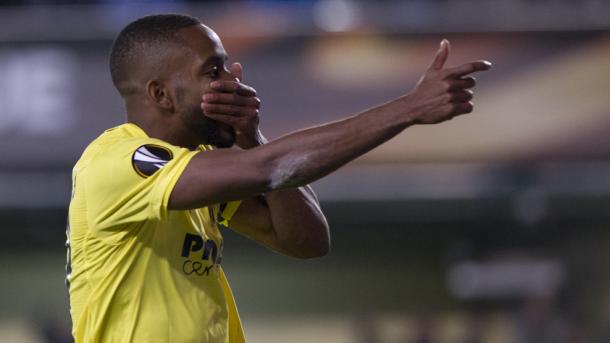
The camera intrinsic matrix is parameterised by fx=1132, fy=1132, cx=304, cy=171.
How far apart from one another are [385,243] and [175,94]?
7.27 meters

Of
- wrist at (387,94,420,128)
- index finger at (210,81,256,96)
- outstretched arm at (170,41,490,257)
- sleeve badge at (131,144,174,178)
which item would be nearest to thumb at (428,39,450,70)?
outstretched arm at (170,41,490,257)

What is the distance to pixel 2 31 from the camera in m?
8.80

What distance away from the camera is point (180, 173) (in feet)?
10.3

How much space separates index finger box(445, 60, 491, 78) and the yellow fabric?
0.77 m

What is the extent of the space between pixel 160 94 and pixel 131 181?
1.26ft

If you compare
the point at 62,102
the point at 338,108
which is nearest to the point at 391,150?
the point at 338,108

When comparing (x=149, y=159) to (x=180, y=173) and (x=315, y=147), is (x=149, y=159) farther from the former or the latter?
(x=315, y=147)

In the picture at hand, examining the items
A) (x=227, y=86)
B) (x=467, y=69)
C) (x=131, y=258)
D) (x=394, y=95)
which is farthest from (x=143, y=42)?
(x=394, y=95)

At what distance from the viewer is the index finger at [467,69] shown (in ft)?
9.73

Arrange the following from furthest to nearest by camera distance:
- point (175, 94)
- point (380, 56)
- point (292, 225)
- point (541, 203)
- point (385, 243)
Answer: point (385, 243) < point (541, 203) < point (380, 56) < point (292, 225) < point (175, 94)

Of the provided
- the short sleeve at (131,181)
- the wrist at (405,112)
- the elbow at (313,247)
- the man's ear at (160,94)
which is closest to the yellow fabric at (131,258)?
the short sleeve at (131,181)

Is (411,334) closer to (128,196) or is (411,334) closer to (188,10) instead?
(188,10)

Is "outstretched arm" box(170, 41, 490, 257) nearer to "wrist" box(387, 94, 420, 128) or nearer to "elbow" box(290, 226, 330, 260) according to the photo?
"wrist" box(387, 94, 420, 128)

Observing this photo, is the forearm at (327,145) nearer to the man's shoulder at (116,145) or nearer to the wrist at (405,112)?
the wrist at (405,112)
